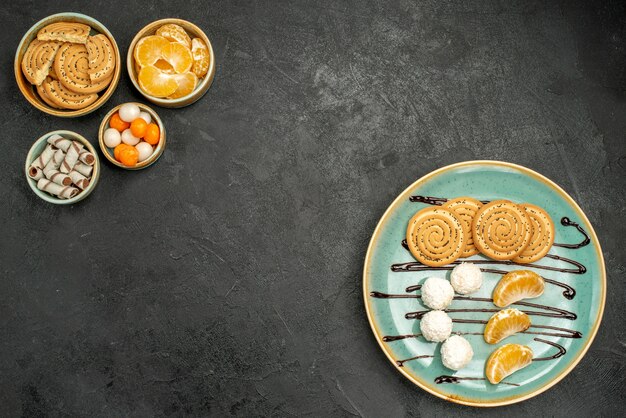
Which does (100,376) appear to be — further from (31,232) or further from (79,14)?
(79,14)

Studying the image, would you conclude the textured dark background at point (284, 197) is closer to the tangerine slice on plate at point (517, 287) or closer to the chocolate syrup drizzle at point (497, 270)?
the chocolate syrup drizzle at point (497, 270)

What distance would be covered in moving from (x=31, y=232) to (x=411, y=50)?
2089 millimetres

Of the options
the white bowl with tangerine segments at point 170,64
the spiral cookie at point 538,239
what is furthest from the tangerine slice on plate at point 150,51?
the spiral cookie at point 538,239

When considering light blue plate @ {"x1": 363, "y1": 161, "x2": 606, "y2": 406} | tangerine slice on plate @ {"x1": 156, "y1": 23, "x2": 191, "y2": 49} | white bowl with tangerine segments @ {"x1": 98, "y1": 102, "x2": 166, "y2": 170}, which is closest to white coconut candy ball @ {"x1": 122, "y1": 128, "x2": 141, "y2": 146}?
white bowl with tangerine segments @ {"x1": 98, "y1": 102, "x2": 166, "y2": 170}

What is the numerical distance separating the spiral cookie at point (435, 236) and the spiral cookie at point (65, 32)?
175cm

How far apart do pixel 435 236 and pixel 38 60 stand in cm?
202

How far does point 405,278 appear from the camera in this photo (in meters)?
2.94

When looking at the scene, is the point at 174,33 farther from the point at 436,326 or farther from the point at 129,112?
the point at 436,326

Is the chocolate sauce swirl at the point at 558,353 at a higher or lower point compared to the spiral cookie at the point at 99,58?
lower

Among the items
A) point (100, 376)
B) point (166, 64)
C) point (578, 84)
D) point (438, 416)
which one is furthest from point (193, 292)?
point (578, 84)

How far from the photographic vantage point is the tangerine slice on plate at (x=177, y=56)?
2.93 meters

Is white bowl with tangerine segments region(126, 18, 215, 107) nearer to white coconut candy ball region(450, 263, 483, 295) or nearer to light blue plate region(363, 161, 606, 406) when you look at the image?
light blue plate region(363, 161, 606, 406)

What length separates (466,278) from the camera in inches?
111

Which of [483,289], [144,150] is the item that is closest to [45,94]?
[144,150]
